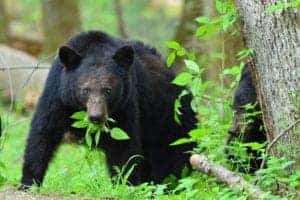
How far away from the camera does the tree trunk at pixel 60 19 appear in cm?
1420

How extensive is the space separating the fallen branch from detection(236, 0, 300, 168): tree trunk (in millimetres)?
482

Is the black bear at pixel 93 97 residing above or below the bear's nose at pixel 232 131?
above

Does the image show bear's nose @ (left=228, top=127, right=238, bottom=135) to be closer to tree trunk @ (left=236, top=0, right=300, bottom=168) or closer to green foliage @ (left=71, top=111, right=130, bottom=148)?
green foliage @ (left=71, top=111, right=130, bottom=148)

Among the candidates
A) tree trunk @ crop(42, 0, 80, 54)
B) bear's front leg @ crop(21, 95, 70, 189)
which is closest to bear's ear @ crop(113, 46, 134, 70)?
bear's front leg @ crop(21, 95, 70, 189)

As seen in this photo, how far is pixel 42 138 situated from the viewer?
7.80 metres

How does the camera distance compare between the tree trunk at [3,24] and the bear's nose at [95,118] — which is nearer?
the bear's nose at [95,118]

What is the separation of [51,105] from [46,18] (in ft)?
21.6

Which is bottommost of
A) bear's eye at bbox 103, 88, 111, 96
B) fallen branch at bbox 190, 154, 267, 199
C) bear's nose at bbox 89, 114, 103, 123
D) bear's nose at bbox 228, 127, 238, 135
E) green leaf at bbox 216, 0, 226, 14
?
fallen branch at bbox 190, 154, 267, 199

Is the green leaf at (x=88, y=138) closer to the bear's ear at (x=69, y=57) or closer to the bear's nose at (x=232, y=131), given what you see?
the bear's ear at (x=69, y=57)

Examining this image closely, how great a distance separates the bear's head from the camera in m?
7.68

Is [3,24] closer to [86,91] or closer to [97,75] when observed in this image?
[97,75]

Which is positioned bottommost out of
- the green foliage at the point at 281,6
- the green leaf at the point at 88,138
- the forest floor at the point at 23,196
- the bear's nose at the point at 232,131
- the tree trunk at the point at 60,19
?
the forest floor at the point at 23,196

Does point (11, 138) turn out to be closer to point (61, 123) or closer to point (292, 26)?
point (61, 123)

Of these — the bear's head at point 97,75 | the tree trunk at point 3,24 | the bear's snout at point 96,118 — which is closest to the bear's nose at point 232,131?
the bear's head at point 97,75
